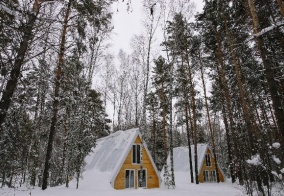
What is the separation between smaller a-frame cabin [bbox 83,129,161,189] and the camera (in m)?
Answer: 15.8

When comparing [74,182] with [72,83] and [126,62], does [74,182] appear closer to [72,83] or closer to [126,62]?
[72,83]

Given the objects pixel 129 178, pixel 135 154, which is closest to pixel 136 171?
pixel 129 178

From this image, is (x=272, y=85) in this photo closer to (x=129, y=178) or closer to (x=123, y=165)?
(x=123, y=165)

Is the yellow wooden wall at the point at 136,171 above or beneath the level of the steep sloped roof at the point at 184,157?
beneath

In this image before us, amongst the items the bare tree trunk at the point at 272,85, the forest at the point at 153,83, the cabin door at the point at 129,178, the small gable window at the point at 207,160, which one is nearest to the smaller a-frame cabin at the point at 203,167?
the small gable window at the point at 207,160

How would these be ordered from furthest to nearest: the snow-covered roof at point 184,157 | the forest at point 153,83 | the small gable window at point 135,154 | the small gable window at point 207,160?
the small gable window at point 207,160 < the snow-covered roof at point 184,157 < the small gable window at point 135,154 < the forest at point 153,83

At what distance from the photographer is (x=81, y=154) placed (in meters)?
13.7

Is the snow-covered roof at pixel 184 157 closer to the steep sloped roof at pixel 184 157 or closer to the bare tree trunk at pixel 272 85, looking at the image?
the steep sloped roof at pixel 184 157

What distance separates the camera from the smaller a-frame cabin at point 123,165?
15.8m

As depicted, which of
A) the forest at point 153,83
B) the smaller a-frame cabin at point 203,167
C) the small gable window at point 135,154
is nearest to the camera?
the forest at point 153,83

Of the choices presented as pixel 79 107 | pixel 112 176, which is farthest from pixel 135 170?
pixel 79 107

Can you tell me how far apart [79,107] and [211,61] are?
12999mm

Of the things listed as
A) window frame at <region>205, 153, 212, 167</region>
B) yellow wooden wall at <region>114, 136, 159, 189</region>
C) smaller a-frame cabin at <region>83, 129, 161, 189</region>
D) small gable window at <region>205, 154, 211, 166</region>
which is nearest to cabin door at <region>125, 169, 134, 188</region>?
smaller a-frame cabin at <region>83, 129, 161, 189</region>

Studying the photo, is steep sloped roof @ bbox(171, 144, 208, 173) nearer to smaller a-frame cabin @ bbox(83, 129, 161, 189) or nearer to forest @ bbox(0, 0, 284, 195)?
forest @ bbox(0, 0, 284, 195)
